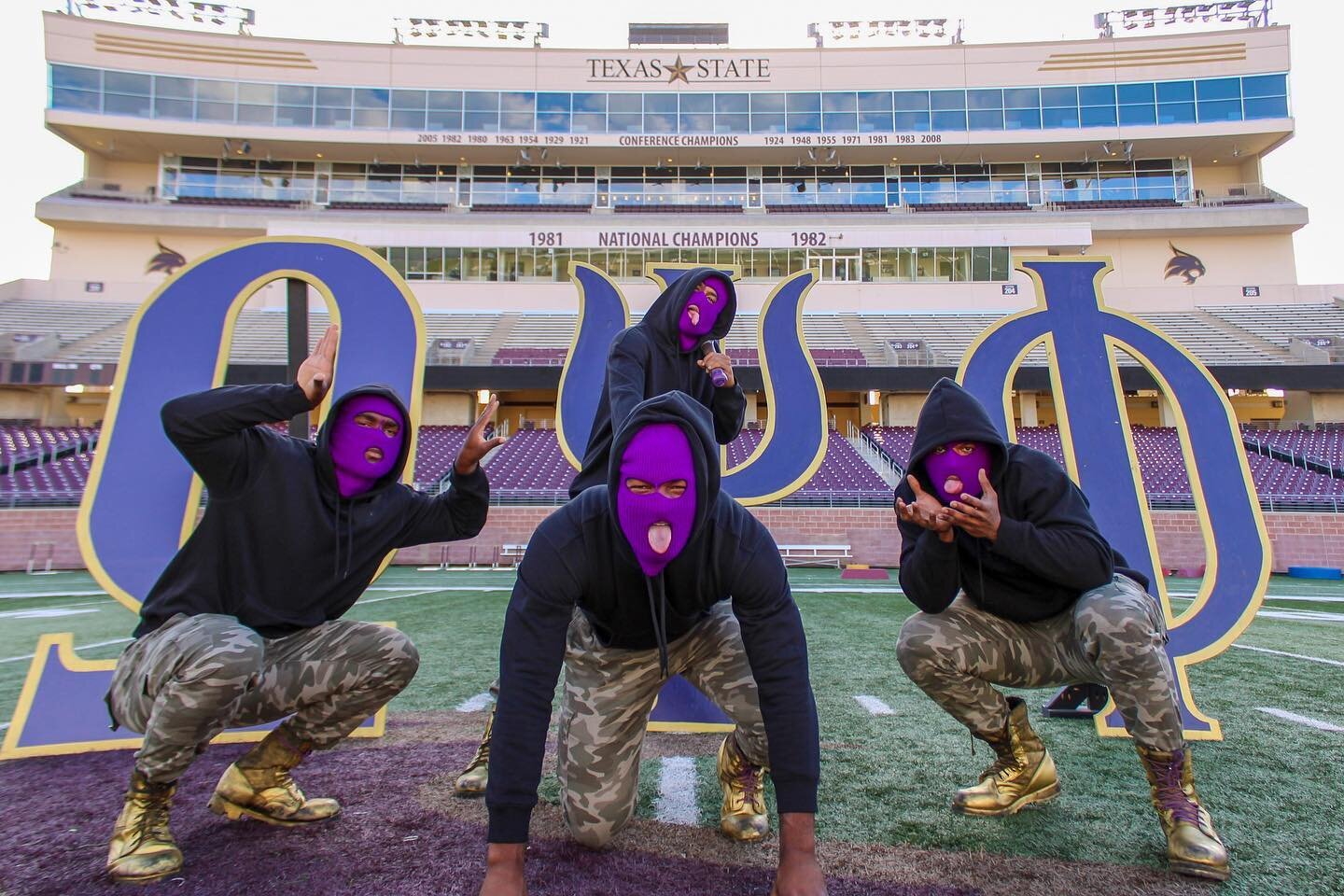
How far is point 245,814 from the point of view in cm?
229

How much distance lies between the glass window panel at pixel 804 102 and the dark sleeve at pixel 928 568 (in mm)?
29875

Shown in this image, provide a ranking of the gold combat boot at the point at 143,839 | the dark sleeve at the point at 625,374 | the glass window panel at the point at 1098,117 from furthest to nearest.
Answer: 1. the glass window panel at the point at 1098,117
2. the dark sleeve at the point at 625,374
3. the gold combat boot at the point at 143,839

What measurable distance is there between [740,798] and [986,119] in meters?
31.7

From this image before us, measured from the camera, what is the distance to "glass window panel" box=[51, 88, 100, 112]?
26.5 metres

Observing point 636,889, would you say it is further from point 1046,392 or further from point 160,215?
point 160,215

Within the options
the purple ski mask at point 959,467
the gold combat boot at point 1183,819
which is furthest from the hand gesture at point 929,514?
the gold combat boot at point 1183,819

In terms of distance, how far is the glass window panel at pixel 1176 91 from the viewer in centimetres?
2748

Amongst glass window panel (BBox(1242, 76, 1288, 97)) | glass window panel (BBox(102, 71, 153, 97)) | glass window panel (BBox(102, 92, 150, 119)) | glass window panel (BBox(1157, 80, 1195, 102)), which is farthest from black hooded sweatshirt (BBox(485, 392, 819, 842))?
glass window panel (BBox(1242, 76, 1288, 97))

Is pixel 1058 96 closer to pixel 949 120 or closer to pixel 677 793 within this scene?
pixel 949 120

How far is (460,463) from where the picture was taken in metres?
2.49

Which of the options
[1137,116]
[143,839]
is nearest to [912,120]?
[1137,116]

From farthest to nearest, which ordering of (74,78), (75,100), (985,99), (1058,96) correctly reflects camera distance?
(985,99) < (1058,96) < (74,78) < (75,100)

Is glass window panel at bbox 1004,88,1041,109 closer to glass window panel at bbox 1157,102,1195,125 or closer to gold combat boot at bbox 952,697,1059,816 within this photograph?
glass window panel at bbox 1157,102,1195,125

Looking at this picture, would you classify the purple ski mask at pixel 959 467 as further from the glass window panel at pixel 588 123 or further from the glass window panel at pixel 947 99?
the glass window panel at pixel 947 99
